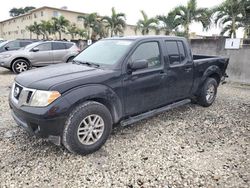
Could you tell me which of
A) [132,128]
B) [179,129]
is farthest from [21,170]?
[179,129]

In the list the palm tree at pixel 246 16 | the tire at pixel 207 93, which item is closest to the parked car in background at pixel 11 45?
the tire at pixel 207 93

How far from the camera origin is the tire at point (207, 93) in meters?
5.15

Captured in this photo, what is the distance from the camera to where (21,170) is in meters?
2.81

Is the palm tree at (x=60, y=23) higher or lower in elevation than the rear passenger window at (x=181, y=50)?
higher

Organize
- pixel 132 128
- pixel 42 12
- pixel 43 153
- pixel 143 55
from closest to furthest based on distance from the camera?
pixel 43 153, pixel 143 55, pixel 132 128, pixel 42 12

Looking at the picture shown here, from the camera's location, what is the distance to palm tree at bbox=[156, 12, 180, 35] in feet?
48.3

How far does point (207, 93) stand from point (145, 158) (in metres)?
2.95

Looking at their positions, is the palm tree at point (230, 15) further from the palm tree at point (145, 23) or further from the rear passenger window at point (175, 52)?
the rear passenger window at point (175, 52)

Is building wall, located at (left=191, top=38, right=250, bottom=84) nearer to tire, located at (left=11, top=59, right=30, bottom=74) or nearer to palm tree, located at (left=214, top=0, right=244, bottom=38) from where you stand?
palm tree, located at (left=214, top=0, right=244, bottom=38)

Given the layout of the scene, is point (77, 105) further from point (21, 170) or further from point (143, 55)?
point (143, 55)

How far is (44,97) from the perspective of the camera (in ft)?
9.03

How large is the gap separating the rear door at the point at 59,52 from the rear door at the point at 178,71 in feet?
24.3

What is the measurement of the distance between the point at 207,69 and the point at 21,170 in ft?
14.2

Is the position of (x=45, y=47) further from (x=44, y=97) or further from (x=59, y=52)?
(x=44, y=97)
